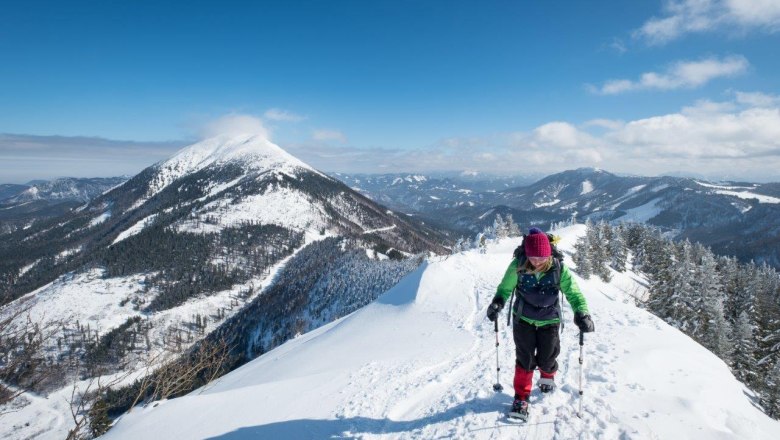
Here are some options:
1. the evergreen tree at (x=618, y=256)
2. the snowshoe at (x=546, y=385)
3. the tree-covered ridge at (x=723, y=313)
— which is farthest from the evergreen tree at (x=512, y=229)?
the snowshoe at (x=546, y=385)

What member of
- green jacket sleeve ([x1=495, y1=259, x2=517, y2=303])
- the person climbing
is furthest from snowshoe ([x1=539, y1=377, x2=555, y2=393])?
green jacket sleeve ([x1=495, y1=259, x2=517, y2=303])

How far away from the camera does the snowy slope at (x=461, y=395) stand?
23.7ft

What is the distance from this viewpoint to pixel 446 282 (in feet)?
75.6

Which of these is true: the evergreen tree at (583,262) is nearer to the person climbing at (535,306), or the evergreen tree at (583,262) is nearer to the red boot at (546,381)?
the red boot at (546,381)

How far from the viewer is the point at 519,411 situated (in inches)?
293

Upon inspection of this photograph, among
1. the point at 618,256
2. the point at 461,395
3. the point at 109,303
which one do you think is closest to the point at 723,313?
the point at 618,256

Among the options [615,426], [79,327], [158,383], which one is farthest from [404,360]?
[79,327]

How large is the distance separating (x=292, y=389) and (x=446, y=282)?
13621 millimetres

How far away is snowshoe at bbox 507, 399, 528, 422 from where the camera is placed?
7.33m

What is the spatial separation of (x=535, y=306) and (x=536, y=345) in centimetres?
97

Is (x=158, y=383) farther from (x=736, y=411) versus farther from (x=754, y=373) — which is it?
(x=754, y=373)

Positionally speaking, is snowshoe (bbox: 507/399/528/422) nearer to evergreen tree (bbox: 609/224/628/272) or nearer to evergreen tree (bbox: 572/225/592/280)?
evergreen tree (bbox: 572/225/592/280)

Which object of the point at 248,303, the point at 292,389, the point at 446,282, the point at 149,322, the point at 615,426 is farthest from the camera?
the point at 248,303

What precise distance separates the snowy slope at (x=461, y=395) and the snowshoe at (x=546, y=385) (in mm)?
231
